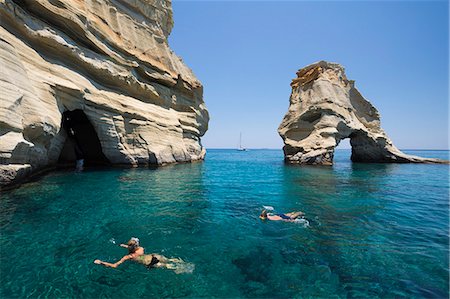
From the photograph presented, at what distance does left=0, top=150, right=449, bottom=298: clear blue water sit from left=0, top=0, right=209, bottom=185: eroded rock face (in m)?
3.75

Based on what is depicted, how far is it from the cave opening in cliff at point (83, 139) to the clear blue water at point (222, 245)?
Result: 1111 cm

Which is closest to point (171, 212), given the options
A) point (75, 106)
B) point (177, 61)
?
point (75, 106)

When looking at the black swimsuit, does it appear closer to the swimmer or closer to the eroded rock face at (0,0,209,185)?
the swimmer

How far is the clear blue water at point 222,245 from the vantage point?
4.99m

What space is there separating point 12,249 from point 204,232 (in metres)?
5.19

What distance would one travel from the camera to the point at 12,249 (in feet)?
20.6

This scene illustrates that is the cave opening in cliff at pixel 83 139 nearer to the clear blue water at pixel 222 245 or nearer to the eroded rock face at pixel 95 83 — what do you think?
the eroded rock face at pixel 95 83

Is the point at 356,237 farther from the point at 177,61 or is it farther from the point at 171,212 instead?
the point at 177,61

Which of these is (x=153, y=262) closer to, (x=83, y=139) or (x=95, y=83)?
(x=95, y=83)

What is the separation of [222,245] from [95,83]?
64.9 feet

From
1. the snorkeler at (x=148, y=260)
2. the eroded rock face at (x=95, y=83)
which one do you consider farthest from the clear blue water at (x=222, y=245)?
the eroded rock face at (x=95, y=83)

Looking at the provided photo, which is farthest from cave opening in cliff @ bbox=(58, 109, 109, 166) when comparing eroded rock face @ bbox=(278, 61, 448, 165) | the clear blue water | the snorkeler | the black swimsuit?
eroded rock face @ bbox=(278, 61, 448, 165)

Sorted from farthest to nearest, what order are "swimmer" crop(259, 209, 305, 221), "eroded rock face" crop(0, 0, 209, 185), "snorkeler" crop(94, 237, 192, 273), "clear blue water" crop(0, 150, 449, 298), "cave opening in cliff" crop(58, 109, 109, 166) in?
"cave opening in cliff" crop(58, 109, 109, 166) < "eroded rock face" crop(0, 0, 209, 185) < "swimmer" crop(259, 209, 305, 221) < "snorkeler" crop(94, 237, 192, 273) < "clear blue water" crop(0, 150, 449, 298)

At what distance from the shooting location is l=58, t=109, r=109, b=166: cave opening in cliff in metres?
22.9
